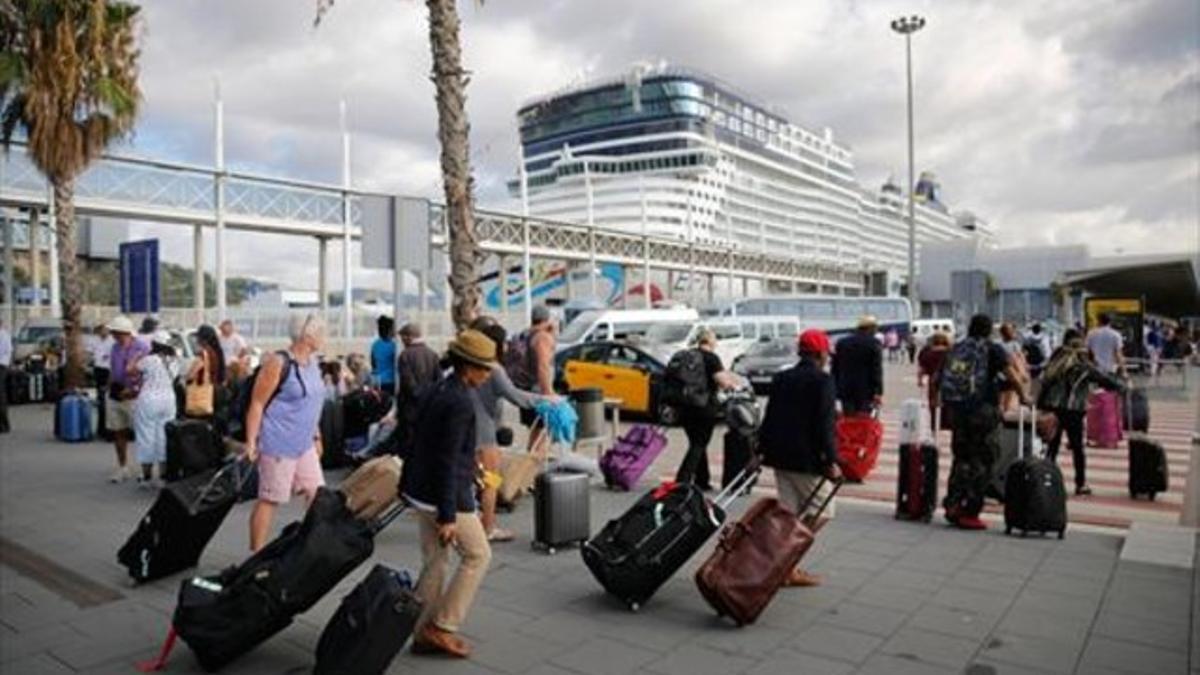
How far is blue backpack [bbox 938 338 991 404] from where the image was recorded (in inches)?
Result: 280

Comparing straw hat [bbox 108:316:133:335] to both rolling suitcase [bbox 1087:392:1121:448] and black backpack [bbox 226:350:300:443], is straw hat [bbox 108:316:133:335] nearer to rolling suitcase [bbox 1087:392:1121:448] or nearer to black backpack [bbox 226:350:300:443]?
black backpack [bbox 226:350:300:443]

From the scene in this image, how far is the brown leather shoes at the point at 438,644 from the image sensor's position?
458 cm

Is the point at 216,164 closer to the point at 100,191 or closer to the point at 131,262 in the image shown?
the point at 100,191

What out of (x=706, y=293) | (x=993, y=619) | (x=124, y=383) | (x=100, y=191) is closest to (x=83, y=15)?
(x=124, y=383)

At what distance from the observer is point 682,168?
70562 mm

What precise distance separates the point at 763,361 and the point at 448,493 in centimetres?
1743

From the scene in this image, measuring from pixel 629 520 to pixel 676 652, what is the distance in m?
0.97

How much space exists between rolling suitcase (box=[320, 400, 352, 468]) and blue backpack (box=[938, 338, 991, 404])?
21.1 ft

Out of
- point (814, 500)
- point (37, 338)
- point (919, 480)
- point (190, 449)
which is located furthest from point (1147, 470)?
point (37, 338)

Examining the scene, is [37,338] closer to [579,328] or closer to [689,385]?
[579,328]

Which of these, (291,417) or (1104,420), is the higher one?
(291,417)

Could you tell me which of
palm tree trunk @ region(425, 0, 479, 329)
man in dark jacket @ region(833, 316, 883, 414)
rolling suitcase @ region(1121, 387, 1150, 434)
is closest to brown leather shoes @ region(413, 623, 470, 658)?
palm tree trunk @ region(425, 0, 479, 329)

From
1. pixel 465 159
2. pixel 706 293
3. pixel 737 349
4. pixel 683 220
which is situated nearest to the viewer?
pixel 465 159

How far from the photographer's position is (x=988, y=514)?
25.8 ft
